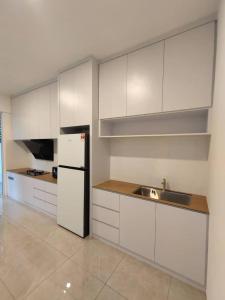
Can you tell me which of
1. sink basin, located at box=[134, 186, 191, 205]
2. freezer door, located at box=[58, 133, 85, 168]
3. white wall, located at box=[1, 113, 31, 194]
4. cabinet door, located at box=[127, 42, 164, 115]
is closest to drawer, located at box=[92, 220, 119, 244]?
sink basin, located at box=[134, 186, 191, 205]

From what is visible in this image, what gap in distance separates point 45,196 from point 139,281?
6.65ft

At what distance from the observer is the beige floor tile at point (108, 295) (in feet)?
4.28

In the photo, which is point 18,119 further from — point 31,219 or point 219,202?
point 219,202

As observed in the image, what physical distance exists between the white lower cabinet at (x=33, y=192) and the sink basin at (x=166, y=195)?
1.52 m

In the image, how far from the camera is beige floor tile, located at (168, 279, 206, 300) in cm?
132

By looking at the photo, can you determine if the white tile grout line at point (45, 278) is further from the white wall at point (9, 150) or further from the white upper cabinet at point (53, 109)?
the white wall at point (9, 150)

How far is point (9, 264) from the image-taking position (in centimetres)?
165

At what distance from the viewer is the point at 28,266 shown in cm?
163

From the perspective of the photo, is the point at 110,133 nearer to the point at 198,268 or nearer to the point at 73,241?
the point at 73,241

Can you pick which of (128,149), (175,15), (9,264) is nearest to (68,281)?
(9,264)

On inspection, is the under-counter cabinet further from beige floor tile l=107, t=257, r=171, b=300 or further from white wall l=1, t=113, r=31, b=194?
white wall l=1, t=113, r=31, b=194

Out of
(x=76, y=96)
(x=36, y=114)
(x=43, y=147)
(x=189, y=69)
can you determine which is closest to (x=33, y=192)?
(x=43, y=147)

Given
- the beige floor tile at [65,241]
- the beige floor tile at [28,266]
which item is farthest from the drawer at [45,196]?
the beige floor tile at [28,266]

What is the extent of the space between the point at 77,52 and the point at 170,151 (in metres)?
1.80
